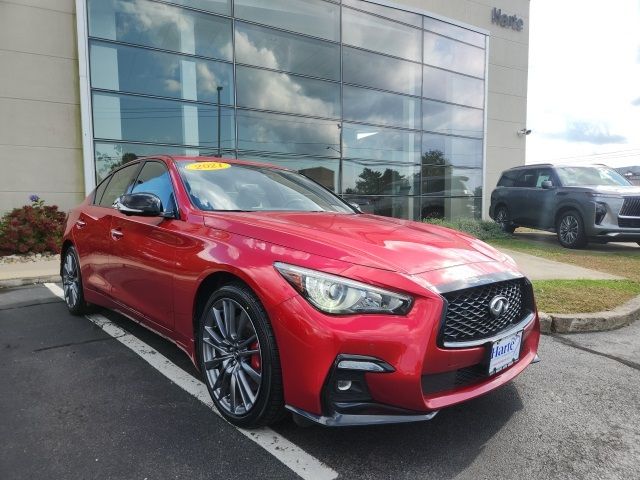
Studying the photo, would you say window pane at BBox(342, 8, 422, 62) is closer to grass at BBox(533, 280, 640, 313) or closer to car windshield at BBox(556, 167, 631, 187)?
car windshield at BBox(556, 167, 631, 187)

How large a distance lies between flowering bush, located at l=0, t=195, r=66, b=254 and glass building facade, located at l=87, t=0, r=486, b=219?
1664 mm

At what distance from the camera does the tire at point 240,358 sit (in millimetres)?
2223

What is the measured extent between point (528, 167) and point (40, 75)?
11233mm

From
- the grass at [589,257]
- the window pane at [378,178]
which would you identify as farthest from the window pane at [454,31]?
the grass at [589,257]

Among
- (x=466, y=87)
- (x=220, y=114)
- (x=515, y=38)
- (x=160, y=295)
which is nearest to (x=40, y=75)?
(x=220, y=114)

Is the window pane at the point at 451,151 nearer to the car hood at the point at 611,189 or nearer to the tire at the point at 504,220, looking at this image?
the tire at the point at 504,220

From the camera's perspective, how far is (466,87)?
16109mm

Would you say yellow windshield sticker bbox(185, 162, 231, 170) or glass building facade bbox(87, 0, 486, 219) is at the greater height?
glass building facade bbox(87, 0, 486, 219)

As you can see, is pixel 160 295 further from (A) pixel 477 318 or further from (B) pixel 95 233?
(A) pixel 477 318

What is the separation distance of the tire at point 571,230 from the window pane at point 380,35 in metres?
7.54

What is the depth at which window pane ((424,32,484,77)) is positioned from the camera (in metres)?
15.1

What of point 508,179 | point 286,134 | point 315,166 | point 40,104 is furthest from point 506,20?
point 40,104

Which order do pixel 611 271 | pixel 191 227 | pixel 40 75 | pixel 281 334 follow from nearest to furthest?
pixel 281 334 < pixel 191 227 < pixel 611 271 < pixel 40 75

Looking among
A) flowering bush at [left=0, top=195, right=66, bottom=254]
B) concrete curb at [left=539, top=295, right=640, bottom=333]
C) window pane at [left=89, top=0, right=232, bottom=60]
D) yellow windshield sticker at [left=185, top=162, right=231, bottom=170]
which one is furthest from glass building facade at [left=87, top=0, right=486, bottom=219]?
yellow windshield sticker at [left=185, top=162, right=231, bottom=170]
